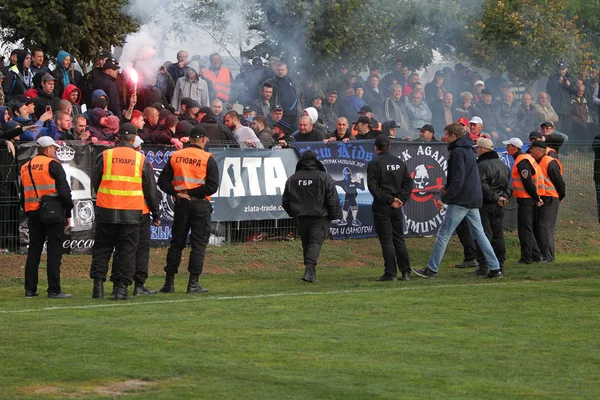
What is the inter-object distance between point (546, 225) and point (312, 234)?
5079 millimetres

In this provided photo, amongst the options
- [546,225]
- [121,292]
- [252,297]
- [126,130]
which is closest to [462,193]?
[252,297]

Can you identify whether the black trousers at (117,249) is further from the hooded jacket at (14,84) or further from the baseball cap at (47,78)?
the hooded jacket at (14,84)

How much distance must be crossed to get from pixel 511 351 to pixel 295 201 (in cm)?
734

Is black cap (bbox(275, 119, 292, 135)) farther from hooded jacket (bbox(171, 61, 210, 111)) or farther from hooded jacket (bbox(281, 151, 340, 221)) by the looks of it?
hooded jacket (bbox(281, 151, 340, 221))

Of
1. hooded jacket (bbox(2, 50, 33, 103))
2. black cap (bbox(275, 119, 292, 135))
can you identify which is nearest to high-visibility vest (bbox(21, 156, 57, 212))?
hooded jacket (bbox(2, 50, 33, 103))

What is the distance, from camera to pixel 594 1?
3606 centimetres

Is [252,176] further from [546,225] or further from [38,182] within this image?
[38,182]

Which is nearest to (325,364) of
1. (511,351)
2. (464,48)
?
(511,351)

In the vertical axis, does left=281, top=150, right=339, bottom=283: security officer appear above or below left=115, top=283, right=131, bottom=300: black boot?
above

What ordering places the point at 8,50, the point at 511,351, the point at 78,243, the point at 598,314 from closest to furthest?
1. the point at 511,351
2. the point at 598,314
3. the point at 78,243
4. the point at 8,50

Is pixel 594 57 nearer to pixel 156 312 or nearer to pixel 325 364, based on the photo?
pixel 156 312

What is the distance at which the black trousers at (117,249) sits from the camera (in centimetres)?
1420

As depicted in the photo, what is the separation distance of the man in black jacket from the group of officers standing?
16 millimetres

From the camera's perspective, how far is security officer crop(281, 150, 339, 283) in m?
17.0
